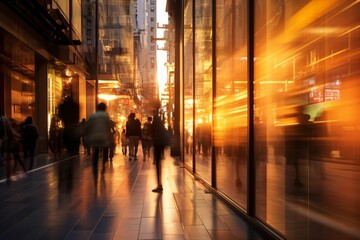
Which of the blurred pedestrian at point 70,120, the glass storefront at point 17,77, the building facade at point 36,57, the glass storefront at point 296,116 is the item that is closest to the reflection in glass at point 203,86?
the glass storefront at point 296,116

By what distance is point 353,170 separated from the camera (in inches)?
117

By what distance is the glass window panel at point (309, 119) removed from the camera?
3117 mm

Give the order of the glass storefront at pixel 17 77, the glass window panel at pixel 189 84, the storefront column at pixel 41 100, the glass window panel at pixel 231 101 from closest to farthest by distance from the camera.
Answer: the glass window panel at pixel 231 101 < the glass window panel at pixel 189 84 < the glass storefront at pixel 17 77 < the storefront column at pixel 41 100

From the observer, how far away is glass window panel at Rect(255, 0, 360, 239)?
10.2 ft

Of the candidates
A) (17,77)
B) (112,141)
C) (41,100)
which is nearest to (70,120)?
(112,141)

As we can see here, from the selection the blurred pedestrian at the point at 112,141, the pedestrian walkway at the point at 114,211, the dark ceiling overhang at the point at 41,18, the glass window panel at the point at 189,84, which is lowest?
the pedestrian walkway at the point at 114,211

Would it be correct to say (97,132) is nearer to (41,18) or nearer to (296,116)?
(296,116)

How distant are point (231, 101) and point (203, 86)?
3.21 m

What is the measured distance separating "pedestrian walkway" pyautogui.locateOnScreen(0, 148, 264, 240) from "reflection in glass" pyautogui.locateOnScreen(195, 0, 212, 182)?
0.75 m

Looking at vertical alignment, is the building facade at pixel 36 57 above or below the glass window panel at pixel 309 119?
above

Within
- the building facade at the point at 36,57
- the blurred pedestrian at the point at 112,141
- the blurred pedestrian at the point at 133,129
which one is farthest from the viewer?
the blurred pedestrian at the point at 133,129

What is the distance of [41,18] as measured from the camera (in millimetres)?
16016

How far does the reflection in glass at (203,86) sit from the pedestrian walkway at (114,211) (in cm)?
75

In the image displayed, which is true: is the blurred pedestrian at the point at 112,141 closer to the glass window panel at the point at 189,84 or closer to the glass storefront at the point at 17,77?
the glass window panel at the point at 189,84
